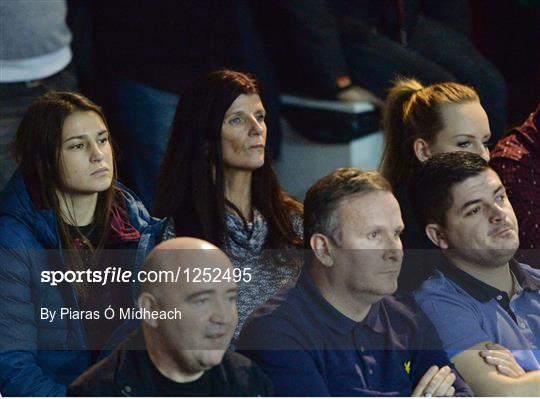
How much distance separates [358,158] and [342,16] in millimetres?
485

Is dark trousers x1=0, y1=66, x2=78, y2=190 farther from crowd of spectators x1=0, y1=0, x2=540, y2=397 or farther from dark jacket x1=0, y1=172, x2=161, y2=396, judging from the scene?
dark jacket x1=0, y1=172, x2=161, y2=396

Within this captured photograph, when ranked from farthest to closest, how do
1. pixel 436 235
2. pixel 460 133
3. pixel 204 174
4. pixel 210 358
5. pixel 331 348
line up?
pixel 460 133
pixel 204 174
pixel 436 235
pixel 331 348
pixel 210 358

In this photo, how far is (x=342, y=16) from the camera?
4.45m

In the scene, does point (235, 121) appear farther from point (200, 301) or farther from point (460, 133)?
point (200, 301)

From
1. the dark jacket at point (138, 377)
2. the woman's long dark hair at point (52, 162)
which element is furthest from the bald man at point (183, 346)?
the woman's long dark hair at point (52, 162)

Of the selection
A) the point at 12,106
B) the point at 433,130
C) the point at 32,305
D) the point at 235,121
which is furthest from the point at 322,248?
the point at 12,106

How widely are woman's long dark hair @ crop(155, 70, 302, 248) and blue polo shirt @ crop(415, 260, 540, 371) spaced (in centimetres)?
40

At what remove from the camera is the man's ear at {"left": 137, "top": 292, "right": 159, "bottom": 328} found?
2717 millimetres

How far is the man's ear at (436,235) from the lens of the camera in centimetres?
317

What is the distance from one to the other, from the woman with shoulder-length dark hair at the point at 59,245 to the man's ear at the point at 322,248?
446mm

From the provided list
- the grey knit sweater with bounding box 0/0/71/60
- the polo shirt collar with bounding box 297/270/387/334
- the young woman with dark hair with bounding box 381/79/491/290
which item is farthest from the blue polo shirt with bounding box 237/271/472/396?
the grey knit sweater with bounding box 0/0/71/60

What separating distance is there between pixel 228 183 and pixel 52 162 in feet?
1.51

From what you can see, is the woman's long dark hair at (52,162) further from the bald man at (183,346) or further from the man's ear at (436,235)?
the man's ear at (436,235)

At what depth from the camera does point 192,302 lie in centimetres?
271
